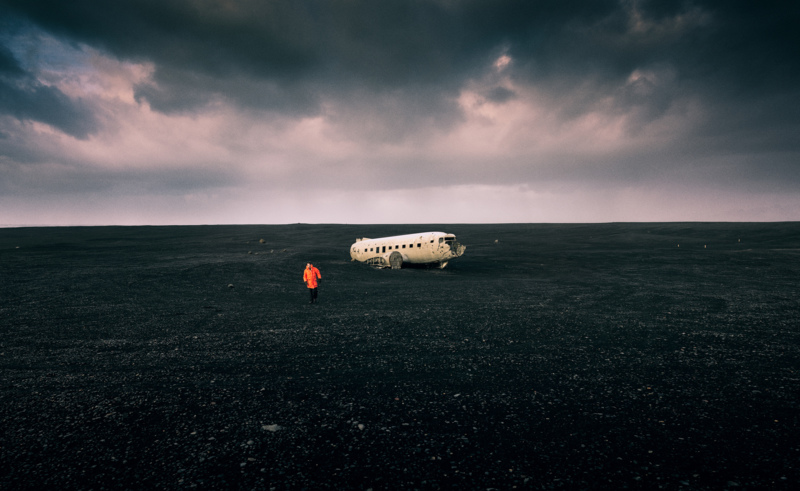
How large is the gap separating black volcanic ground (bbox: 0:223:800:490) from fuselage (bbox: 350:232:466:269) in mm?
14795

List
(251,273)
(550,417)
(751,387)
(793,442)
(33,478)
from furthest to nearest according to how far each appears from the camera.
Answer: (251,273), (751,387), (550,417), (793,442), (33,478)

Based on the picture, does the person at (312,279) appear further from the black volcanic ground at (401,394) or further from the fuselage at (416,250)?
the fuselage at (416,250)

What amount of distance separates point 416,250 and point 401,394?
2520 centimetres

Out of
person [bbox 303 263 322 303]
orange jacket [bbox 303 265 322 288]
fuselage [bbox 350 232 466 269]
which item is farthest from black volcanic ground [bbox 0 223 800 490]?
fuselage [bbox 350 232 466 269]

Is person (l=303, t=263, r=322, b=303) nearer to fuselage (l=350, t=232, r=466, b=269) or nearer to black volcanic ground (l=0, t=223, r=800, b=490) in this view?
black volcanic ground (l=0, t=223, r=800, b=490)

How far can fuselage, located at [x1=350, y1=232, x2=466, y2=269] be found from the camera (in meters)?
32.0

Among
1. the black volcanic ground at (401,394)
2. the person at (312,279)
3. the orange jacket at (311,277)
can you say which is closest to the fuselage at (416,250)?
the black volcanic ground at (401,394)

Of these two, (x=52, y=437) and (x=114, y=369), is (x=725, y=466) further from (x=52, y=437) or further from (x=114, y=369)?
(x=114, y=369)

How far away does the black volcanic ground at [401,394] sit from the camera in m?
5.24

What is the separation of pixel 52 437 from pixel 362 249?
98.6 ft

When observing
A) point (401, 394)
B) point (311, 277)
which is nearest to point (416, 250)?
point (311, 277)

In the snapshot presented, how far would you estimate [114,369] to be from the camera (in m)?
9.08

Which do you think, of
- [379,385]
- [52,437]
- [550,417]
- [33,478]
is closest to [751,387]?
[550,417]

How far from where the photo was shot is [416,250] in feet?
107
